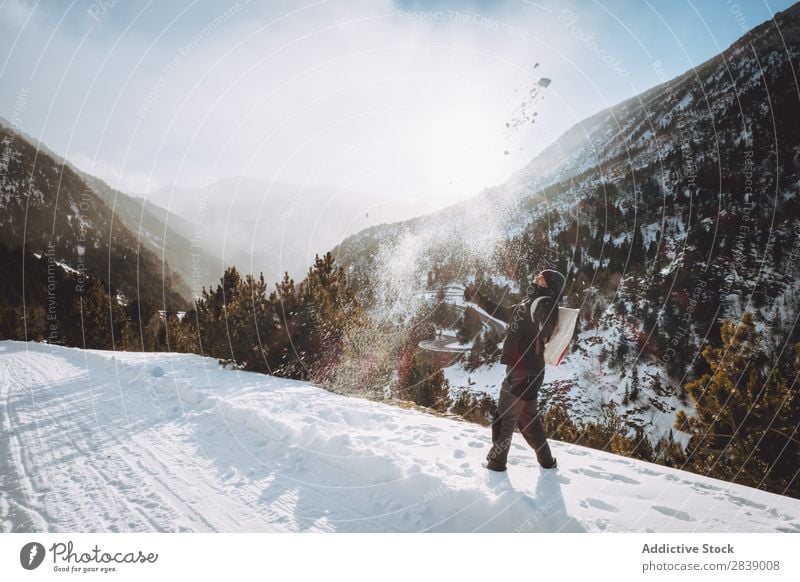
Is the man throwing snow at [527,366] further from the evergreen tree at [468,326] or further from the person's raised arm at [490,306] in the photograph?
the evergreen tree at [468,326]

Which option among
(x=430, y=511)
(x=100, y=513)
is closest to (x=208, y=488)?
(x=100, y=513)

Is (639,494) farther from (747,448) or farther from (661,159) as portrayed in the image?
(661,159)

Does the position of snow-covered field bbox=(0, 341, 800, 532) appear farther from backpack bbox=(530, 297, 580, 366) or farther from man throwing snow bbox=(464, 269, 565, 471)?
backpack bbox=(530, 297, 580, 366)

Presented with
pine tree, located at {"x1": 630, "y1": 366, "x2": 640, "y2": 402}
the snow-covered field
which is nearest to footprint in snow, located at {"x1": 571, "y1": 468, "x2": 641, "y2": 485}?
the snow-covered field

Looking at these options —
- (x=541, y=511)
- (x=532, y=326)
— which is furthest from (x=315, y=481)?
(x=532, y=326)

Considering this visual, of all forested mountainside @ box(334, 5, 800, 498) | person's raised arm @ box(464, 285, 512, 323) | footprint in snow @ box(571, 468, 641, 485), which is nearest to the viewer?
person's raised arm @ box(464, 285, 512, 323)

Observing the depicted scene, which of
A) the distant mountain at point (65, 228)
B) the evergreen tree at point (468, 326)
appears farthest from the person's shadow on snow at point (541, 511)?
the distant mountain at point (65, 228)
